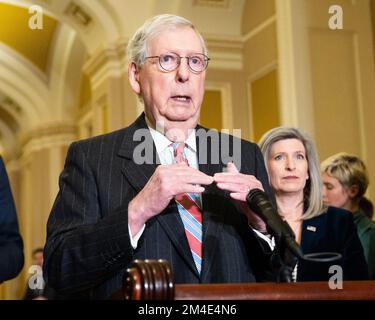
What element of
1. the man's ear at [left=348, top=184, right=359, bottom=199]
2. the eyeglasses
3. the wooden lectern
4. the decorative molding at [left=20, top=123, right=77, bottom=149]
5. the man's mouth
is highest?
the decorative molding at [left=20, top=123, right=77, bottom=149]

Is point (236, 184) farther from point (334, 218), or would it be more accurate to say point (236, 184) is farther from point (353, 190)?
point (353, 190)

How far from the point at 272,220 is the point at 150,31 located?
839mm

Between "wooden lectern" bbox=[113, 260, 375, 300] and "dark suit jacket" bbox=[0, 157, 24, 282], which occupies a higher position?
"dark suit jacket" bbox=[0, 157, 24, 282]

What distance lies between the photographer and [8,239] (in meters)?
2.77

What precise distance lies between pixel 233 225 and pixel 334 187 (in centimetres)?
225

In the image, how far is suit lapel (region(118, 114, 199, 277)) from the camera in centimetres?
227

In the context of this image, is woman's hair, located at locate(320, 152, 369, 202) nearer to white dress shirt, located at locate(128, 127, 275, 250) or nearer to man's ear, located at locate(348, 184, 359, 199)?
man's ear, located at locate(348, 184, 359, 199)

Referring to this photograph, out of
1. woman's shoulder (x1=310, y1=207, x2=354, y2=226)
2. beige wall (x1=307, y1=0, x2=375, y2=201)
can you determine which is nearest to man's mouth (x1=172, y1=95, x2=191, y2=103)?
woman's shoulder (x1=310, y1=207, x2=354, y2=226)

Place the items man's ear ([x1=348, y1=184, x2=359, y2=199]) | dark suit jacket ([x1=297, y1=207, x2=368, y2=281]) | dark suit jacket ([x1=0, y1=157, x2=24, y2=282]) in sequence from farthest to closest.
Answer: man's ear ([x1=348, y1=184, x2=359, y2=199])
dark suit jacket ([x1=297, y1=207, x2=368, y2=281])
dark suit jacket ([x1=0, y1=157, x2=24, y2=282])

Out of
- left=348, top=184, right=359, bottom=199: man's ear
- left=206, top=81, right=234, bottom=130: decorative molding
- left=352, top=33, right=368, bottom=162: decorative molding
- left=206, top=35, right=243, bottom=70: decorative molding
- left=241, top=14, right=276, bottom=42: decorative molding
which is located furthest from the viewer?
left=206, top=81, right=234, bottom=130: decorative molding

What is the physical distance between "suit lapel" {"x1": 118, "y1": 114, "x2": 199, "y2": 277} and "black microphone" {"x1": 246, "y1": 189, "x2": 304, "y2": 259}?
0.28 meters

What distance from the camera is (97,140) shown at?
248cm

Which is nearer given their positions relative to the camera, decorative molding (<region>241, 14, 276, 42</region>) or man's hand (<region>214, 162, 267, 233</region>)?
man's hand (<region>214, 162, 267, 233</region>)
